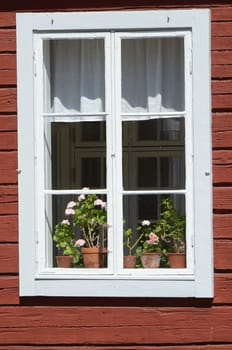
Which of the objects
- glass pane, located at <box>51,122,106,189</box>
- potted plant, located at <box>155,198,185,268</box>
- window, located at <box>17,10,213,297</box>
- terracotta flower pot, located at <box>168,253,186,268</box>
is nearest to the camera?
window, located at <box>17,10,213,297</box>

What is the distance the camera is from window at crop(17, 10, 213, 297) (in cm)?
588

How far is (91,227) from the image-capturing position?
20.2ft

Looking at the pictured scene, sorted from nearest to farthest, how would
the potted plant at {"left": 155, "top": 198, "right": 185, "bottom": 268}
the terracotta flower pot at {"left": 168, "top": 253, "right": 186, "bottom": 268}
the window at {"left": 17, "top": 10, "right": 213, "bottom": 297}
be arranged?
1. the window at {"left": 17, "top": 10, "right": 213, "bottom": 297}
2. the terracotta flower pot at {"left": 168, "top": 253, "right": 186, "bottom": 268}
3. the potted plant at {"left": 155, "top": 198, "right": 185, "bottom": 268}

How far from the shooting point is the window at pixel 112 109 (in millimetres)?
5883

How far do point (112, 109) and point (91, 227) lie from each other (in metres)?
0.78

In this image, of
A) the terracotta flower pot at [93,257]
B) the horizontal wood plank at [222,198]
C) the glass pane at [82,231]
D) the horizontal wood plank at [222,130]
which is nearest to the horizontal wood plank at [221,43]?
the horizontal wood plank at [222,130]

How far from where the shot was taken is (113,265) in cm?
595

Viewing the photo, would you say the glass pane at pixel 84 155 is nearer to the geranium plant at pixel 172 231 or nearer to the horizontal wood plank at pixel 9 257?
the geranium plant at pixel 172 231

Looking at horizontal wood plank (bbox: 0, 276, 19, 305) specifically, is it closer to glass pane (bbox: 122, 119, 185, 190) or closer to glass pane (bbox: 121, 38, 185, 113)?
glass pane (bbox: 121, 38, 185, 113)

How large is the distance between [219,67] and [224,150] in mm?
516

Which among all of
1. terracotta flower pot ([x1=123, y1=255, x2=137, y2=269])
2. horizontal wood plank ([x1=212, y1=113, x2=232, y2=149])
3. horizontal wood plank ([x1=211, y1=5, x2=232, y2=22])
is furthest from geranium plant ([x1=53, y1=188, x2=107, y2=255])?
horizontal wood plank ([x1=211, y1=5, x2=232, y2=22])

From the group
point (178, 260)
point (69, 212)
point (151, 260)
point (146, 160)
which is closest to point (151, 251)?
point (151, 260)

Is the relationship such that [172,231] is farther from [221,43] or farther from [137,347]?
[221,43]

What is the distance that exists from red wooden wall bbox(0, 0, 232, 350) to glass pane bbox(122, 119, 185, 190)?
250cm
